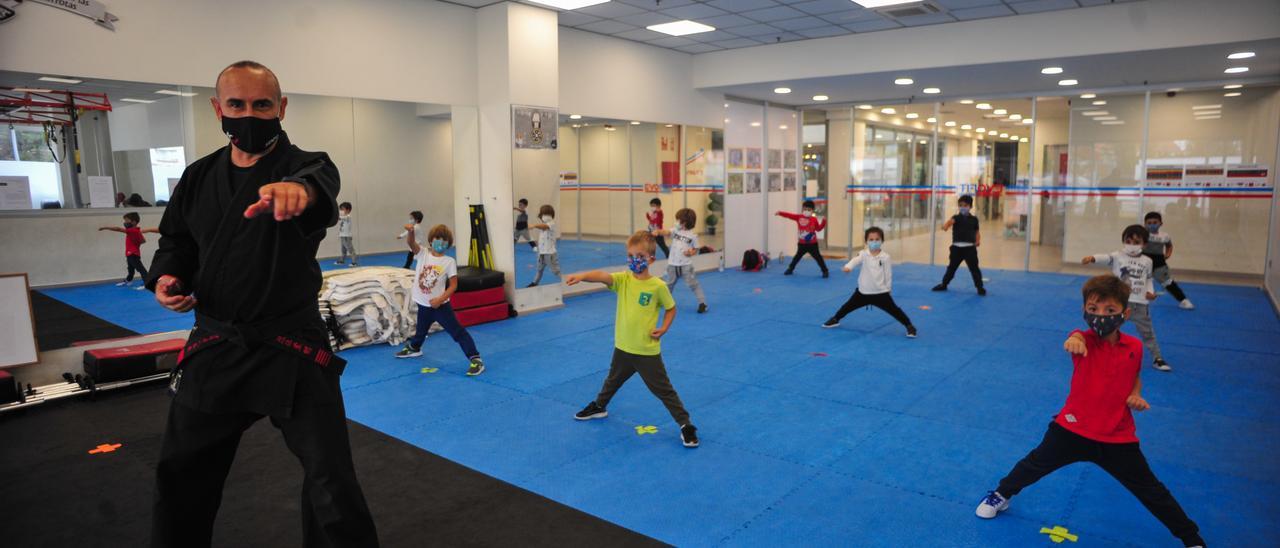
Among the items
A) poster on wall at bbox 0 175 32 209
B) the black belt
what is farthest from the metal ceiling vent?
poster on wall at bbox 0 175 32 209

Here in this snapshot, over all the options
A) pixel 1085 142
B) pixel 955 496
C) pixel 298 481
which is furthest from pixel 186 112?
pixel 1085 142

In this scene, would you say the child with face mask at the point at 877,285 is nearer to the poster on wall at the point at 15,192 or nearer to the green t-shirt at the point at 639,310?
the green t-shirt at the point at 639,310

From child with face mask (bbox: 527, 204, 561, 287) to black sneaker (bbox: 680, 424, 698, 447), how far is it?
565 centimetres

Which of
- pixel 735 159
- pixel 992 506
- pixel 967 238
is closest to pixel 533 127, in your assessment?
pixel 735 159

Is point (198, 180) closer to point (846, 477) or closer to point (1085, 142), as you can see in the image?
point (846, 477)

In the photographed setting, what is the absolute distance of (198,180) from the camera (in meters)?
2.40

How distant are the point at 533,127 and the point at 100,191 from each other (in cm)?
475

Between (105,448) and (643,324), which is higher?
(643,324)

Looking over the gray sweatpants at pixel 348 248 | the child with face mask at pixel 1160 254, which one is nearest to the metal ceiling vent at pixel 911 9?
the child with face mask at pixel 1160 254

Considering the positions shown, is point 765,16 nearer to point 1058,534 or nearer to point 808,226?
point 808,226

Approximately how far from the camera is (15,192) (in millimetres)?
6414

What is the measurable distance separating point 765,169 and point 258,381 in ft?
45.1

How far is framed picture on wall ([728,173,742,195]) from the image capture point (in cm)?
1425

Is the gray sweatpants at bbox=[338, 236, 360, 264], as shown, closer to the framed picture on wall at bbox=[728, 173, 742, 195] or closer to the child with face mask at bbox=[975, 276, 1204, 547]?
the framed picture on wall at bbox=[728, 173, 742, 195]
